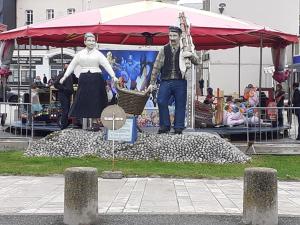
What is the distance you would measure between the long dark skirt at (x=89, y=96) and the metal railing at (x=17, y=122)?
7.45 ft

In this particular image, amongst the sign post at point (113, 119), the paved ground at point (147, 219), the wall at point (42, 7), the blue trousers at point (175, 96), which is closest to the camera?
the paved ground at point (147, 219)

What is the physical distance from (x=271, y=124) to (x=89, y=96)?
18.9 feet

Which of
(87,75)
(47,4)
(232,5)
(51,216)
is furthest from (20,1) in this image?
(51,216)

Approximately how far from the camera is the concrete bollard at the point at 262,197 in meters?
7.71

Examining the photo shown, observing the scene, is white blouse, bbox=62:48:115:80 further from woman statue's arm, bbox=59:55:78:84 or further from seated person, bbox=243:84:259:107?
seated person, bbox=243:84:259:107

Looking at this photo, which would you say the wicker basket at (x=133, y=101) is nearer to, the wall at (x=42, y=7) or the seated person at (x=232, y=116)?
the seated person at (x=232, y=116)

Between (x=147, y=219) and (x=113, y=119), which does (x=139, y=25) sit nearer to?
(x=113, y=119)

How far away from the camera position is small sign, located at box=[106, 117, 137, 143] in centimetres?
1247

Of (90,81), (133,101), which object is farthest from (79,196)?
(90,81)

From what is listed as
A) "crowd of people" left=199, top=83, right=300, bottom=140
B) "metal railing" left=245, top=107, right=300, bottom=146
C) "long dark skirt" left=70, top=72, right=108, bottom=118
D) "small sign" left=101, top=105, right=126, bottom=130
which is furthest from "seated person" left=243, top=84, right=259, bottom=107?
"small sign" left=101, top=105, right=126, bottom=130

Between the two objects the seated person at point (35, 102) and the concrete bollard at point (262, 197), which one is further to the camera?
the seated person at point (35, 102)

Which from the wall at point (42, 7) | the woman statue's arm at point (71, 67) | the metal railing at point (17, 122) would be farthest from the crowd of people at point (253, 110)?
the wall at point (42, 7)

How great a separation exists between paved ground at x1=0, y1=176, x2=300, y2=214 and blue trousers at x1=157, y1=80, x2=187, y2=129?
271 cm

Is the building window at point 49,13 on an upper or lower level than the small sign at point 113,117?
upper
